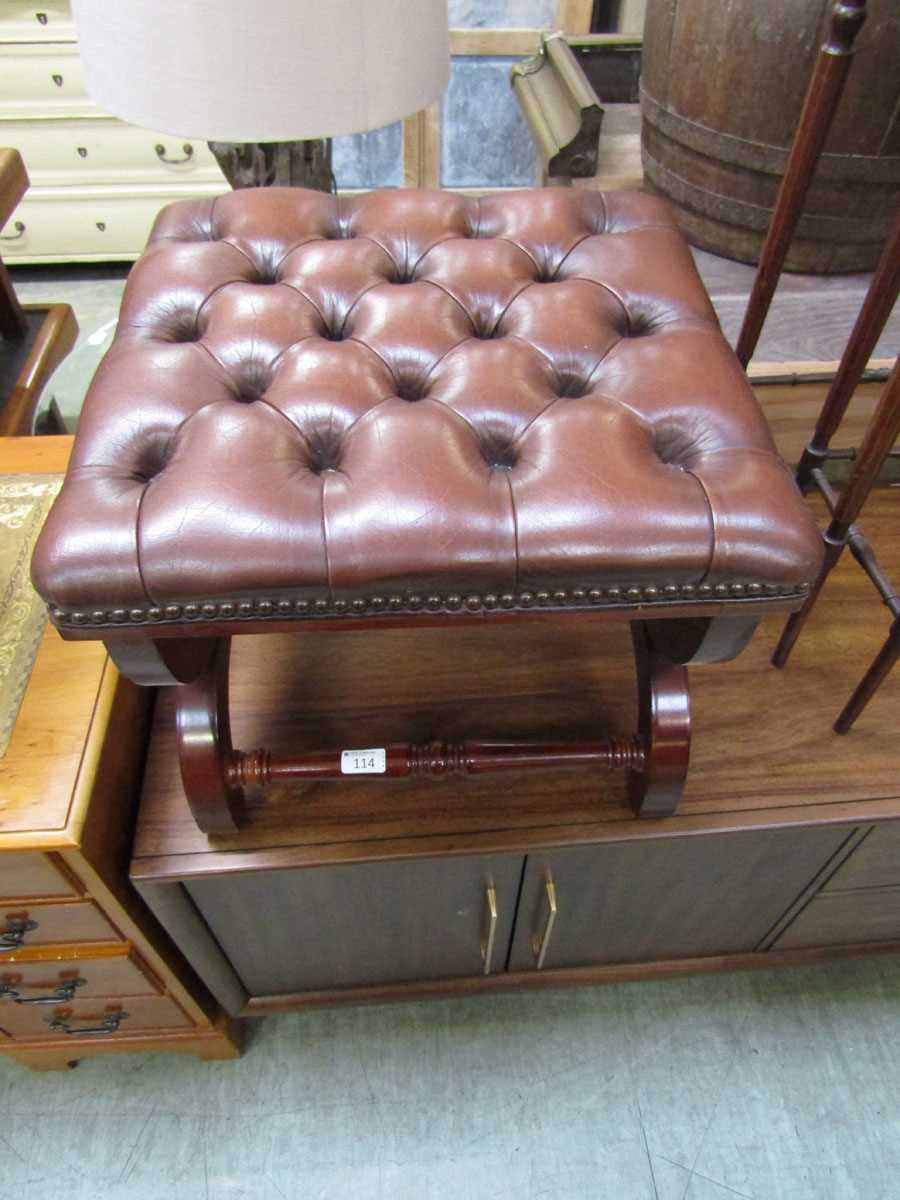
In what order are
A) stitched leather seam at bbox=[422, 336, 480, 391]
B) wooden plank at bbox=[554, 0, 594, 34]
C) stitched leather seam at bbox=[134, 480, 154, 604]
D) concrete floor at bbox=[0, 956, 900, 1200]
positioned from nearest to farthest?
stitched leather seam at bbox=[134, 480, 154, 604]
stitched leather seam at bbox=[422, 336, 480, 391]
concrete floor at bbox=[0, 956, 900, 1200]
wooden plank at bbox=[554, 0, 594, 34]

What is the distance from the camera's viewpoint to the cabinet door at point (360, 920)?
0.82 m

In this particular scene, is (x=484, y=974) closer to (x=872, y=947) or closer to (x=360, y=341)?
(x=872, y=947)

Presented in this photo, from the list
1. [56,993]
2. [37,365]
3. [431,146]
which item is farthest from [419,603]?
[431,146]

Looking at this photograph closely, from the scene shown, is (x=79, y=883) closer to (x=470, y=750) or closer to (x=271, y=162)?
(x=470, y=750)

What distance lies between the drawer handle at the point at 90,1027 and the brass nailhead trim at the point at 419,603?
0.62 metres

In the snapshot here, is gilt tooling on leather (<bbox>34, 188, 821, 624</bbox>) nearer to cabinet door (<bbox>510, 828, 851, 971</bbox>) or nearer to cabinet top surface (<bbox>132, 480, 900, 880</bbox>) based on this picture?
cabinet top surface (<bbox>132, 480, 900, 880</bbox>)

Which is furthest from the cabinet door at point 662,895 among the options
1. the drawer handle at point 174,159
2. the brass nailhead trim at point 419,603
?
the drawer handle at point 174,159

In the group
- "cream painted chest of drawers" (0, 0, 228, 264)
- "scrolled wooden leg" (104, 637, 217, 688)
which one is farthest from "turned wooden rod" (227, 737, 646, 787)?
"cream painted chest of drawers" (0, 0, 228, 264)

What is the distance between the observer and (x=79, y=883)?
76cm

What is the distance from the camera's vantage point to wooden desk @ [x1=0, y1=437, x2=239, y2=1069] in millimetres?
722

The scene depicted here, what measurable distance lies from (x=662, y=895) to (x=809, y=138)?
761 mm

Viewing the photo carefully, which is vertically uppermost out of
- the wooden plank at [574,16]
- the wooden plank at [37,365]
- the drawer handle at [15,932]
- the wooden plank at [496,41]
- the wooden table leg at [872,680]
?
the wooden plank at [574,16]

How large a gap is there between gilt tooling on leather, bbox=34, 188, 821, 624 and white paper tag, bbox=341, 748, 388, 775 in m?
0.22

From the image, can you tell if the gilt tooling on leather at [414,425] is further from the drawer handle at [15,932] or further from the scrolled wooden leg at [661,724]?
the drawer handle at [15,932]
